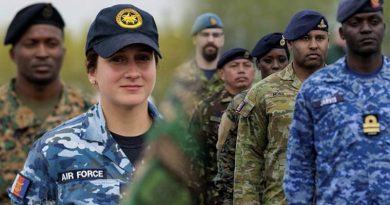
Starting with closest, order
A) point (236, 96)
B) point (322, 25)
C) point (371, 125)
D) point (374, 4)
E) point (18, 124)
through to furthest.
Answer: point (371, 125) < point (374, 4) < point (322, 25) < point (18, 124) < point (236, 96)

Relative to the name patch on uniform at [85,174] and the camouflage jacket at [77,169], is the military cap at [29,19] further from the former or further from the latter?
the name patch on uniform at [85,174]

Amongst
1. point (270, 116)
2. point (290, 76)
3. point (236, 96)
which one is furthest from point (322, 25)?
point (236, 96)

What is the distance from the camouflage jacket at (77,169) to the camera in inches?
162

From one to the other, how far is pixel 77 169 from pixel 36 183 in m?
0.19

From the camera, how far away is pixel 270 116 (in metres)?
7.14

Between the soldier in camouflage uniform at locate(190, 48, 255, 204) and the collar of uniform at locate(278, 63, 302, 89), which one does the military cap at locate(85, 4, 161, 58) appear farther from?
the soldier in camouflage uniform at locate(190, 48, 255, 204)

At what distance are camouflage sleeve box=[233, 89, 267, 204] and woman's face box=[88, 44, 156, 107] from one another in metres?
3.09

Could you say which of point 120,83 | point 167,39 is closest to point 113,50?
point 120,83

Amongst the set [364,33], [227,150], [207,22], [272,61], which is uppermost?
[207,22]

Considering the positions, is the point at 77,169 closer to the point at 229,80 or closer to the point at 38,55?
the point at 38,55

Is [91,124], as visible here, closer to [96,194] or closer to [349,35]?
[96,194]

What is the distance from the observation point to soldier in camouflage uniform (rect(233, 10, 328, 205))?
23.4ft

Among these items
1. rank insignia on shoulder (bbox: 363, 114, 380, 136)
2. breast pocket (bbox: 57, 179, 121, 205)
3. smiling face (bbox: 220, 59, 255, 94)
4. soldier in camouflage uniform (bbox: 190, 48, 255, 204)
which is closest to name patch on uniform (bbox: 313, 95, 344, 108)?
rank insignia on shoulder (bbox: 363, 114, 380, 136)

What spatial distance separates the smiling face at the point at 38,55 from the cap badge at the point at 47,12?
78mm
